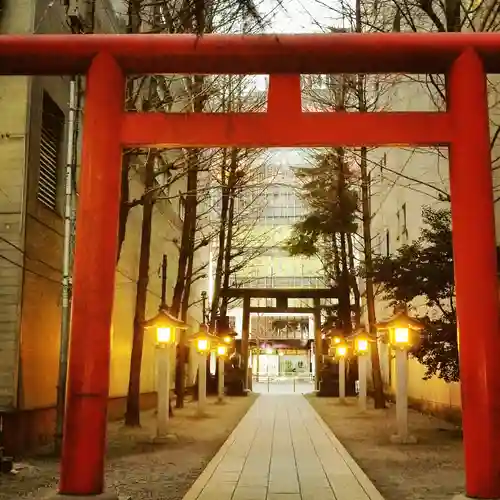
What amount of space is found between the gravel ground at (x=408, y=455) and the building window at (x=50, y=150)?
854 centimetres

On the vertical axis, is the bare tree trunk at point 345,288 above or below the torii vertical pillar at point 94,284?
above

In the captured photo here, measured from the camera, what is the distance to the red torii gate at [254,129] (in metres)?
6.46

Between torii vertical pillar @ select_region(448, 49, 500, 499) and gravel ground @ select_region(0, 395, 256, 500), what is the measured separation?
436cm

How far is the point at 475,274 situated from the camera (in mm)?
6508

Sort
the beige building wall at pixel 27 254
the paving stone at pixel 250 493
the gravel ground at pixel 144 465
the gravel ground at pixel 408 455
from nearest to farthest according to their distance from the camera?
the paving stone at pixel 250 493
the gravel ground at pixel 144 465
the gravel ground at pixel 408 455
the beige building wall at pixel 27 254

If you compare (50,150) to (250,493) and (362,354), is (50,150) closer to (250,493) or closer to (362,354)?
(250,493)

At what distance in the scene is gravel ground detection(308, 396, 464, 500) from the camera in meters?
9.62

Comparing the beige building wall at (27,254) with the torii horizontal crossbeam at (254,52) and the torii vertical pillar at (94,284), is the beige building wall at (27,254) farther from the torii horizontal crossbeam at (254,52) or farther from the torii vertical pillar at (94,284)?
the torii vertical pillar at (94,284)

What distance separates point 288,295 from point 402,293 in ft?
89.8

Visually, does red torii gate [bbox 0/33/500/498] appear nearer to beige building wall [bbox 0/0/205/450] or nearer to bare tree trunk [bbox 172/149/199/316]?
beige building wall [bbox 0/0/205/450]

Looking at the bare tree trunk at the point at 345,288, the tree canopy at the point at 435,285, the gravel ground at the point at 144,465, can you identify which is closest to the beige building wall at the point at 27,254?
the gravel ground at the point at 144,465

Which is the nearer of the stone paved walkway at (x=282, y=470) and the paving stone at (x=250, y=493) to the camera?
the paving stone at (x=250, y=493)

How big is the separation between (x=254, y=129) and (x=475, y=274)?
8.58 ft

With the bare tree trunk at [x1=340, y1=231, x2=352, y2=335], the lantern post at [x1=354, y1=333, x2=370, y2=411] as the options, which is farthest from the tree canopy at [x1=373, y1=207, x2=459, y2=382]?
the bare tree trunk at [x1=340, y1=231, x2=352, y2=335]
